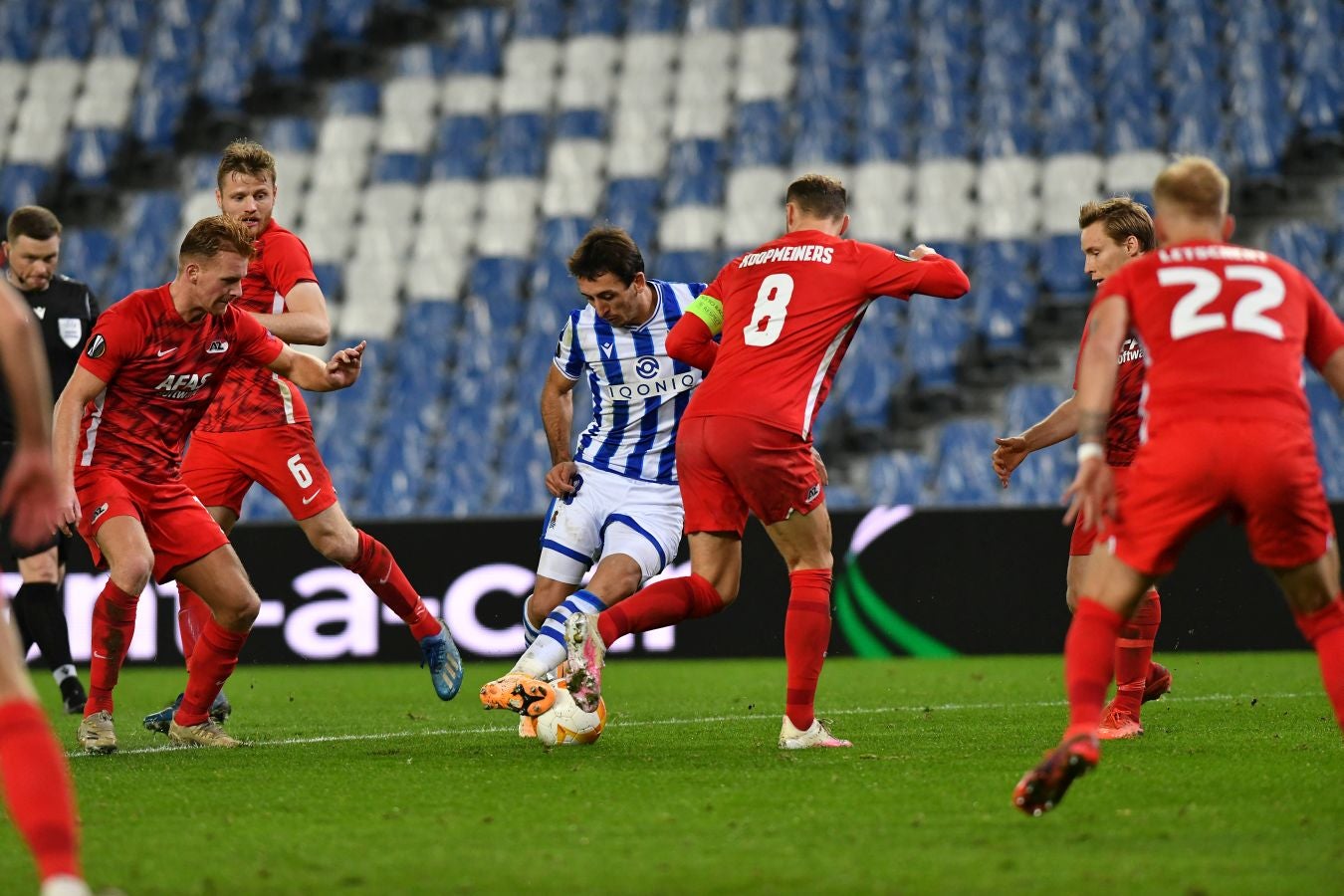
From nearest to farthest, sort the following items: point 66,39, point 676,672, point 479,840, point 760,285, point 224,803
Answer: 1. point 479,840
2. point 224,803
3. point 760,285
4. point 676,672
5. point 66,39

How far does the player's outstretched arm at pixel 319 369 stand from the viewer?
6031mm

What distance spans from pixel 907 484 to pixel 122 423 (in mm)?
8368

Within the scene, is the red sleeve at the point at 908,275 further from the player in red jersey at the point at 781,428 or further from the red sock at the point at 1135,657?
the red sock at the point at 1135,657

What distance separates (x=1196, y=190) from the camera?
13.8 feet

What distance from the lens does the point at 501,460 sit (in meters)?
14.2

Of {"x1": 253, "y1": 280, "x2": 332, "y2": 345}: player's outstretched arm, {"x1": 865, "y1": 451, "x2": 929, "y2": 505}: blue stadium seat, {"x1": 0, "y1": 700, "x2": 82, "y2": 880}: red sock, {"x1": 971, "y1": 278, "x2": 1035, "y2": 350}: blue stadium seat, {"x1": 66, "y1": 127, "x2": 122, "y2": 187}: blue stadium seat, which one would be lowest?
{"x1": 0, "y1": 700, "x2": 82, "y2": 880}: red sock

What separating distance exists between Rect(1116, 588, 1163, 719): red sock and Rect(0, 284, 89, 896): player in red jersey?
4215 millimetres

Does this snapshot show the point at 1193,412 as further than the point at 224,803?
No

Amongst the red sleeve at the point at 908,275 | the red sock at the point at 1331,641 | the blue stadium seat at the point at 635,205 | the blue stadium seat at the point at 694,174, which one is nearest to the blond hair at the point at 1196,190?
the red sock at the point at 1331,641

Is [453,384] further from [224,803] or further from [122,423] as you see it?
[224,803]

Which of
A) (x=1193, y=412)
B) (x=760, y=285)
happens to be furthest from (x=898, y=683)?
(x=1193, y=412)

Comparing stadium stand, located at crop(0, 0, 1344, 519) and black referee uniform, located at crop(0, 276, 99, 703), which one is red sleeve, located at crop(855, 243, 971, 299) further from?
stadium stand, located at crop(0, 0, 1344, 519)

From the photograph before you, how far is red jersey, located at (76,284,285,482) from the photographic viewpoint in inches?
231

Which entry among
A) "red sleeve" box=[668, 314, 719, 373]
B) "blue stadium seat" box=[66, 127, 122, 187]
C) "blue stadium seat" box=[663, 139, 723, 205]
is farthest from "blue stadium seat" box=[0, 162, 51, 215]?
"red sleeve" box=[668, 314, 719, 373]
